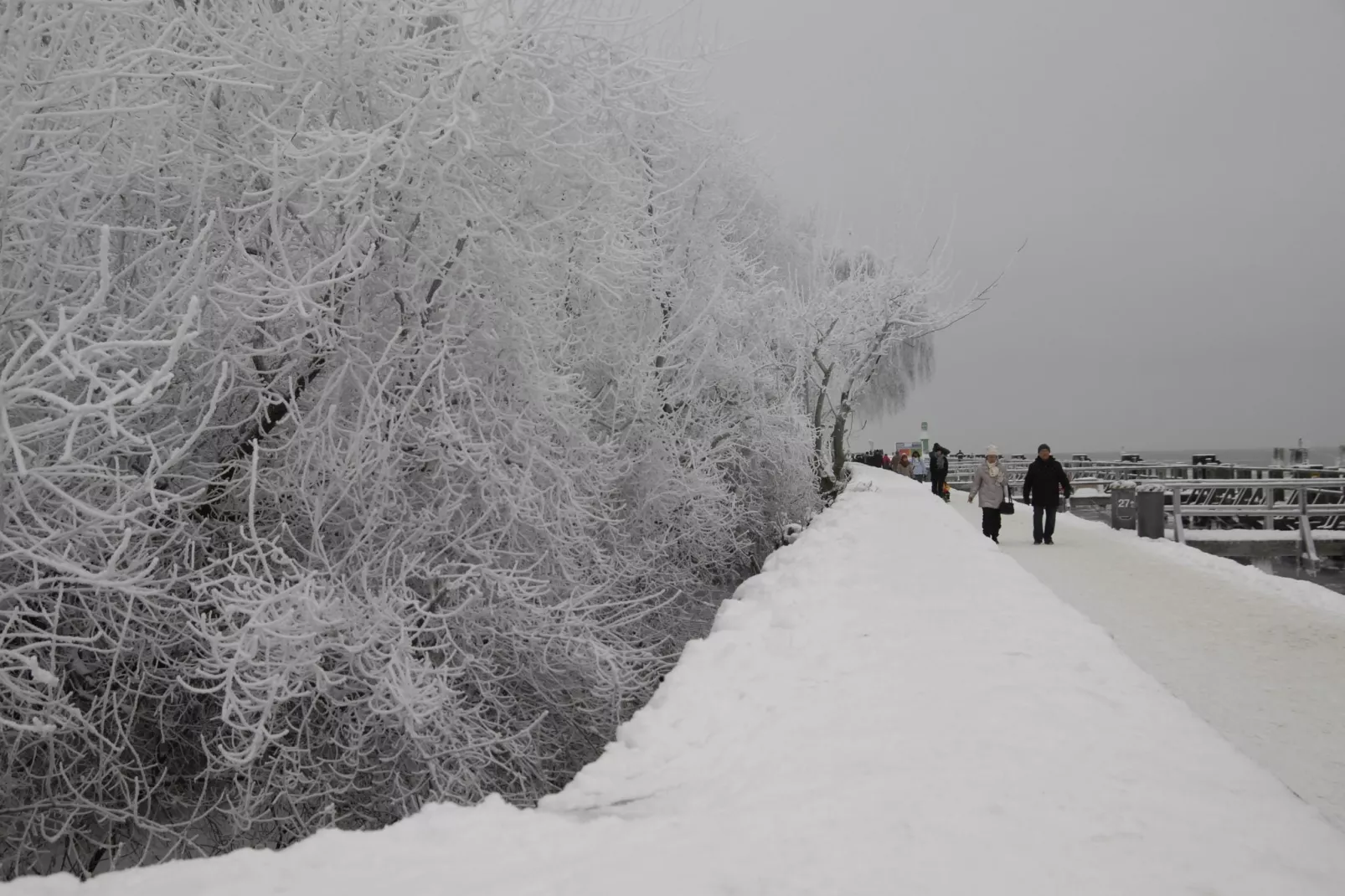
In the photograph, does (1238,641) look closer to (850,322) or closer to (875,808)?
(875,808)

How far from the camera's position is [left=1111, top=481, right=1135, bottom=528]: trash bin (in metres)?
18.5

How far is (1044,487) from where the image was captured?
15172mm

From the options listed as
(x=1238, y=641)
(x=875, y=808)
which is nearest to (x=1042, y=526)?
(x=1238, y=641)

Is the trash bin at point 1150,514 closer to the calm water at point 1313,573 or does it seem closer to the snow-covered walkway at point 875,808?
the calm water at point 1313,573

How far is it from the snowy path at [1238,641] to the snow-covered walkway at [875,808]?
2.05ft

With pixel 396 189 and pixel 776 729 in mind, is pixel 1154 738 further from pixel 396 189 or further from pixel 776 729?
pixel 396 189

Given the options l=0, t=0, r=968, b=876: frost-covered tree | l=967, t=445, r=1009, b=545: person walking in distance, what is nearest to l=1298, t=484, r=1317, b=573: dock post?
l=967, t=445, r=1009, b=545: person walking in distance

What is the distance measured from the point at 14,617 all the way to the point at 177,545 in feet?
4.64

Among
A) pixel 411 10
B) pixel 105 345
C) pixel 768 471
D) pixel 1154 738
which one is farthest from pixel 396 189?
pixel 768 471

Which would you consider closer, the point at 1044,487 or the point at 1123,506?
the point at 1044,487

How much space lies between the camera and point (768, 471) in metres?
16.1

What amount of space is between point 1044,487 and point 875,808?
13062 millimetres

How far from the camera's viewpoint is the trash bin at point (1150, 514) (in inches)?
640

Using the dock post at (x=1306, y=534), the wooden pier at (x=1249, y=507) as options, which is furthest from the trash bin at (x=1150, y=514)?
the dock post at (x=1306, y=534)
